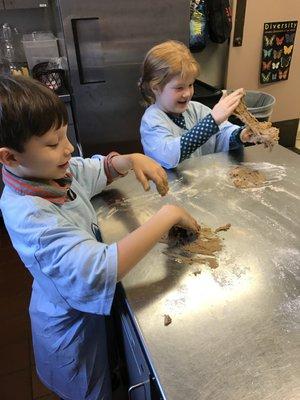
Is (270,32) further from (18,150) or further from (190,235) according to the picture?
(18,150)

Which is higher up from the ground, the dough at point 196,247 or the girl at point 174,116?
the girl at point 174,116

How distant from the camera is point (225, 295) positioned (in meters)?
0.63

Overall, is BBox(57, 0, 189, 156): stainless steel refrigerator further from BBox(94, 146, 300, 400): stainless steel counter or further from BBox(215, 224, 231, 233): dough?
BBox(215, 224, 231, 233): dough

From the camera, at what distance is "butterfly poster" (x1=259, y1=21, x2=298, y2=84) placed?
2516mm

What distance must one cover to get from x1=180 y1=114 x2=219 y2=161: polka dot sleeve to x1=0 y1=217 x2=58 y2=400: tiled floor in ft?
3.37

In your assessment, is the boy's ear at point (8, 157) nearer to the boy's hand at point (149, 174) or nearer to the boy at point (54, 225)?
the boy at point (54, 225)

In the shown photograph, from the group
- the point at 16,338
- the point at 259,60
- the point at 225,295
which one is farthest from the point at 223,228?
the point at 259,60

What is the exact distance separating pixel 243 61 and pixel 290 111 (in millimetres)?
685

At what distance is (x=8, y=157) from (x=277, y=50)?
2.58m

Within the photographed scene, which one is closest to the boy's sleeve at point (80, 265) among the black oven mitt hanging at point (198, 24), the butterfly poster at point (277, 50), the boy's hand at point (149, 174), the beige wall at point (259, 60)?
the boy's hand at point (149, 174)

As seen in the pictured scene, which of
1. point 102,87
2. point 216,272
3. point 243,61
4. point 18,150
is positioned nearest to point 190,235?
point 216,272

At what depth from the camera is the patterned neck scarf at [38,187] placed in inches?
26.0

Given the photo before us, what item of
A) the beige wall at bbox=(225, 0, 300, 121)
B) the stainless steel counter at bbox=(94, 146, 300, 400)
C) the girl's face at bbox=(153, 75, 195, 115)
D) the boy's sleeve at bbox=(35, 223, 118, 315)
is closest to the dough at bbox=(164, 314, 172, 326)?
the stainless steel counter at bbox=(94, 146, 300, 400)

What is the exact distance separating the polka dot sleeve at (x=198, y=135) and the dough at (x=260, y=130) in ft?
0.33
